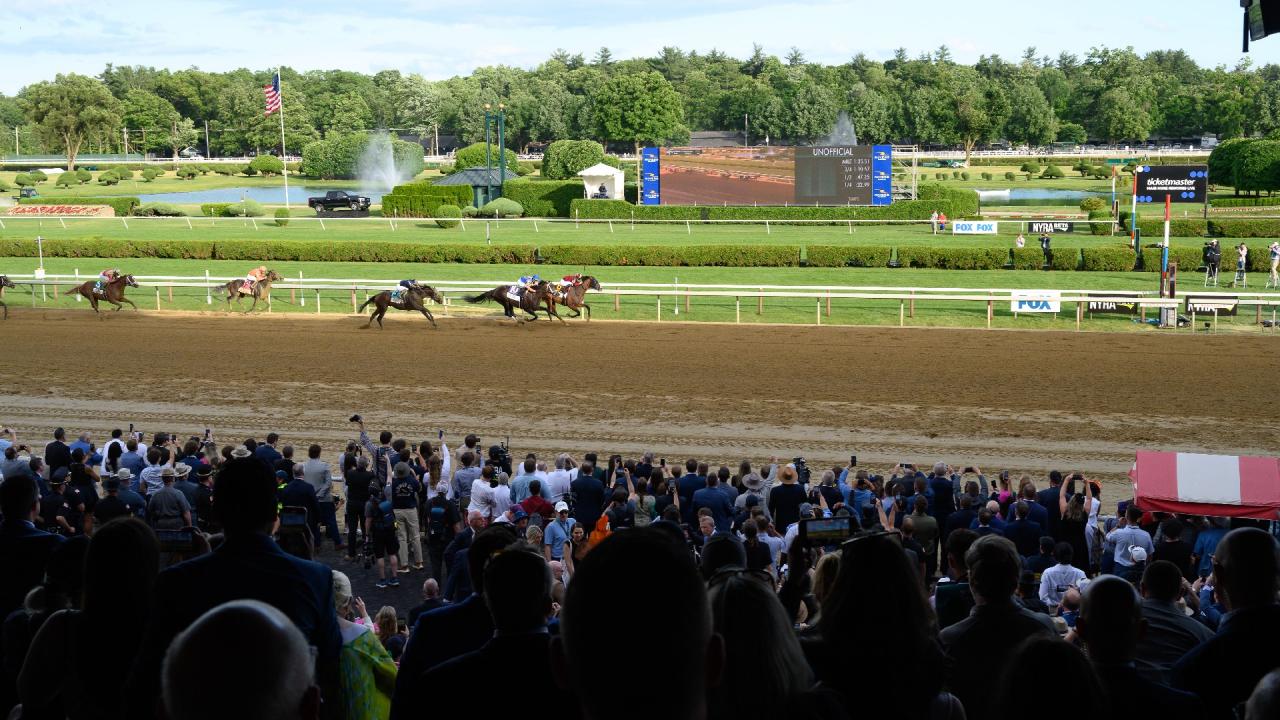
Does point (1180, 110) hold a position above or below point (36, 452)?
above

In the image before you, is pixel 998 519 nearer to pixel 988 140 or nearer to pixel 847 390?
pixel 847 390

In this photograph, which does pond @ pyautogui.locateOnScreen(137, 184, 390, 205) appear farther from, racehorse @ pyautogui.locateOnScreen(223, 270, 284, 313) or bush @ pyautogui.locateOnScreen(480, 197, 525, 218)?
racehorse @ pyautogui.locateOnScreen(223, 270, 284, 313)

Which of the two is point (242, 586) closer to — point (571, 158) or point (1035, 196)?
point (571, 158)

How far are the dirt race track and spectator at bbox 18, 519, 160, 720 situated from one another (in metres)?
9.00

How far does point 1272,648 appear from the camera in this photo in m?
2.76

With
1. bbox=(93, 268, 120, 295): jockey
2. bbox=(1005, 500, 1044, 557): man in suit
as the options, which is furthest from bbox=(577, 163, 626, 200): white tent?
bbox=(1005, 500, 1044, 557): man in suit

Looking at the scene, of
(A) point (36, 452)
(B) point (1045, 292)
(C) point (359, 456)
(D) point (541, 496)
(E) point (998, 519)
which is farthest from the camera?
(B) point (1045, 292)

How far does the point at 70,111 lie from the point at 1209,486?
8130 centimetres

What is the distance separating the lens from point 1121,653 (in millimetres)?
2527

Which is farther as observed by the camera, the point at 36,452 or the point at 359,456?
the point at 36,452

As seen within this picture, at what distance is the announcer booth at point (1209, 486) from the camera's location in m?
7.58

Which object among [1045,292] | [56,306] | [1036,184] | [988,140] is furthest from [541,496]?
[988,140]

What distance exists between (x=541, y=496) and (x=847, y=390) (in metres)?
7.24

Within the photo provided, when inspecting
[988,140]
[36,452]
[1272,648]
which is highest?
[988,140]
